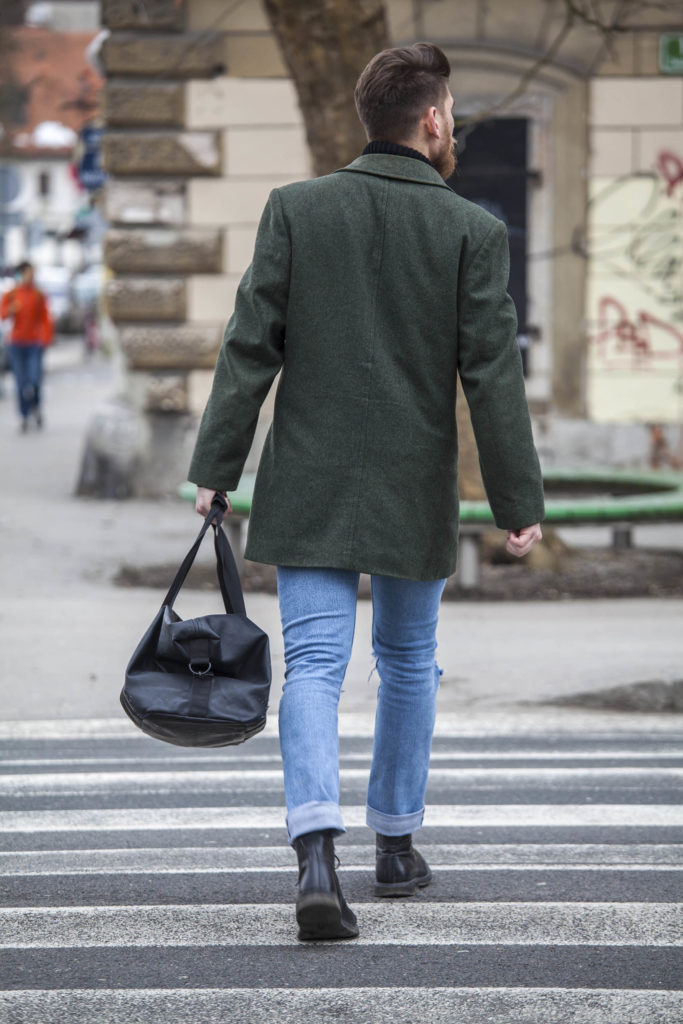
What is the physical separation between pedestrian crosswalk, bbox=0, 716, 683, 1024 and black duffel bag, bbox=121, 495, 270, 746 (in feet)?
1.42

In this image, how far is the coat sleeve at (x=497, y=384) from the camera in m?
3.78

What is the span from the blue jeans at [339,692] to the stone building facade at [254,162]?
9.62 meters

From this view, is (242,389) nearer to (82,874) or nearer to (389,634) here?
(389,634)

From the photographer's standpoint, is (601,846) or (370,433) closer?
(370,433)

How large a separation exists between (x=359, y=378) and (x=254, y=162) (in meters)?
10.1

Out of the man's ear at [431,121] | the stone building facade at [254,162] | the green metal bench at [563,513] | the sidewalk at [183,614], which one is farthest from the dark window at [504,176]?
the man's ear at [431,121]

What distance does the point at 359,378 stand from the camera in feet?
12.4

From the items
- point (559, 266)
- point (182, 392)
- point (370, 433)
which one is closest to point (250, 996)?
point (370, 433)

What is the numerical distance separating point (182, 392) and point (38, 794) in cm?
849

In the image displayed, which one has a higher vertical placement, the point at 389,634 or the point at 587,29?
the point at 587,29

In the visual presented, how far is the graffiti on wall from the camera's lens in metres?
13.7

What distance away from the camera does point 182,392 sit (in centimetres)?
1362

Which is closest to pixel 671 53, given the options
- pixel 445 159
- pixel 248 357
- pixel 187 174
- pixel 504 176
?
pixel 504 176

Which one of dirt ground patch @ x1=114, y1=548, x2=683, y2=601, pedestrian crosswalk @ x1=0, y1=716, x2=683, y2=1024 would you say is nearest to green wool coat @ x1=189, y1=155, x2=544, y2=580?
pedestrian crosswalk @ x1=0, y1=716, x2=683, y2=1024
